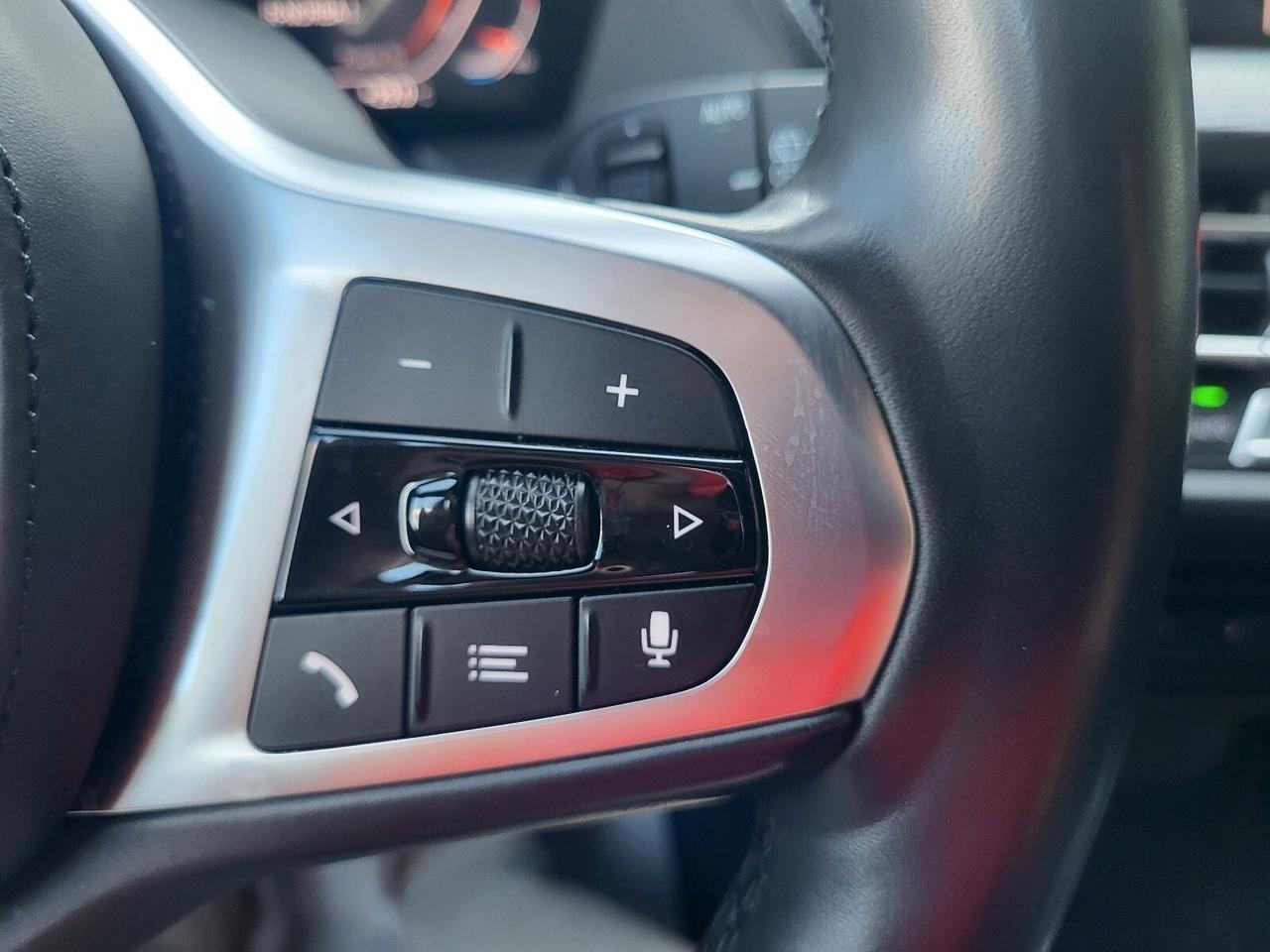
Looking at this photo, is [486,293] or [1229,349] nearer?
Result: [486,293]

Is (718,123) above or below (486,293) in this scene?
above

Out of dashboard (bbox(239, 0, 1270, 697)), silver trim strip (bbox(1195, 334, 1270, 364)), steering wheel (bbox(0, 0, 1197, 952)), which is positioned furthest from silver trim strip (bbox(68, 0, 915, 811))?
silver trim strip (bbox(1195, 334, 1270, 364))

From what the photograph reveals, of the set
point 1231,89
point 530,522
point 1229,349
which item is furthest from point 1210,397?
point 530,522

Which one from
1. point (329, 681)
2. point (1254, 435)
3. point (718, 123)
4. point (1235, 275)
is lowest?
point (329, 681)

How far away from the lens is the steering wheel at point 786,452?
426mm

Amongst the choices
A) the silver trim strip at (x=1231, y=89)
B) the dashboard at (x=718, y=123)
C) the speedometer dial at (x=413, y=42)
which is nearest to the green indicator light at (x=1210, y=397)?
the dashboard at (x=718, y=123)

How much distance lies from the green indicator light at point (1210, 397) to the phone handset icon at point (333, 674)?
22.7 inches

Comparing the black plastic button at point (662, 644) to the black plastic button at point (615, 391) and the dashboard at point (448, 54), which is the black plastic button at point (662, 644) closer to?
the black plastic button at point (615, 391)

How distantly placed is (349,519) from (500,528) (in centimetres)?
7

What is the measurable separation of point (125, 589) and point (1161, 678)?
0.76m

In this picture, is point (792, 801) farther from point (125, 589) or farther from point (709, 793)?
point (125, 589)

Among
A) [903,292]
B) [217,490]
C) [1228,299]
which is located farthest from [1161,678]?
[217,490]

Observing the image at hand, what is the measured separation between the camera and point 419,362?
46 centimetres

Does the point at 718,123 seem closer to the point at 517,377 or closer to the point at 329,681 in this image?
the point at 517,377
